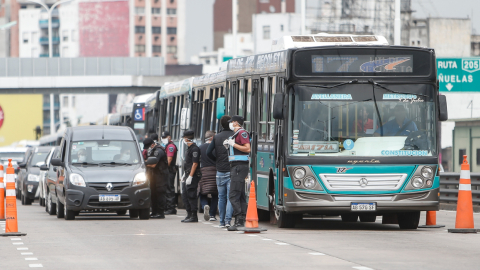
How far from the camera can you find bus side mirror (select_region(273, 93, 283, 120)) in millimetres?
14836

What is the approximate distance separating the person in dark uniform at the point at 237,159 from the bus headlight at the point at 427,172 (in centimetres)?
270

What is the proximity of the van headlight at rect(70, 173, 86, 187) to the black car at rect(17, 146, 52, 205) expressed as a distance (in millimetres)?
10700

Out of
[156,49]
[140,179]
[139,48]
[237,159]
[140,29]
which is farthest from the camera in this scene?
[156,49]

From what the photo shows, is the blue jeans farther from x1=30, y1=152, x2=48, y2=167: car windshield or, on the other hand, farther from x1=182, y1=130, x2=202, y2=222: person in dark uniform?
x1=30, y1=152, x2=48, y2=167: car windshield

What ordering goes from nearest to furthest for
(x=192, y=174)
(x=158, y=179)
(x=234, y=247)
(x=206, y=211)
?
(x=234, y=247), (x=192, y=174), (x=206, y=211), (x=158, y=179)

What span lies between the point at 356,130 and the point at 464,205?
1.94 m

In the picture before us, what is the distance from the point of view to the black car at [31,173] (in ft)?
97.3

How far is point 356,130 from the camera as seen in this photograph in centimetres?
1516

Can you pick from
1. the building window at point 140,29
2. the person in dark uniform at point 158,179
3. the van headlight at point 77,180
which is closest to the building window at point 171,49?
the building window at point 140,29

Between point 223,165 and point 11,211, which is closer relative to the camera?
point 11,211

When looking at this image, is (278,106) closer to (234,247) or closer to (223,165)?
(223,165)

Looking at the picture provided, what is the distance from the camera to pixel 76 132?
20344 mm

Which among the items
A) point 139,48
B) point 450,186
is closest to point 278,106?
point 450,186

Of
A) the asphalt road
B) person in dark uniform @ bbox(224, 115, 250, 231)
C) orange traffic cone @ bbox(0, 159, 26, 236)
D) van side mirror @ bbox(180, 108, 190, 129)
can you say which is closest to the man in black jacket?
the asphalt road
